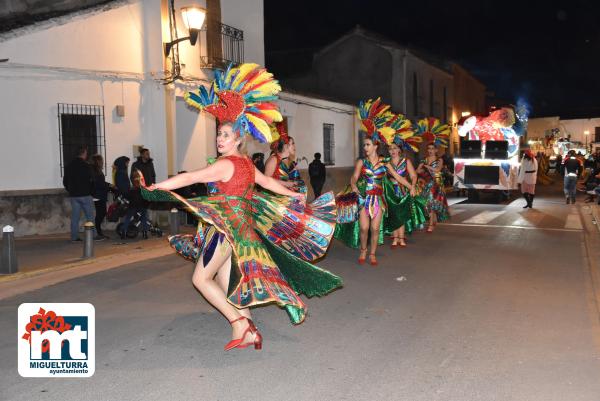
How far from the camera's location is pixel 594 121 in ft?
210

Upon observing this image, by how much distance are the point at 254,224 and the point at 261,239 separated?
14 cm

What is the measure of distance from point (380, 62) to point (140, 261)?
2500 cm

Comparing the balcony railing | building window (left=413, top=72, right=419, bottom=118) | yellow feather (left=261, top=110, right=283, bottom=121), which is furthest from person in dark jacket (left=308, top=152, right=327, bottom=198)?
building window (left=413, top=72, right=419, bottom=118)

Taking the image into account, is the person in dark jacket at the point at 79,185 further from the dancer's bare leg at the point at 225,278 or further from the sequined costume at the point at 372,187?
the dancer's bare leg at the point at 225,278

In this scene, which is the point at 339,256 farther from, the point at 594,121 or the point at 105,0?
the point at 594,121

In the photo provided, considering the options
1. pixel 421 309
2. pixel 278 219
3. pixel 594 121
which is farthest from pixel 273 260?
pixel 594 121

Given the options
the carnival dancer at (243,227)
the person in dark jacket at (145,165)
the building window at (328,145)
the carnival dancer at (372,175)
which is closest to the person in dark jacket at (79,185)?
the person in dark jacket at (145,165)

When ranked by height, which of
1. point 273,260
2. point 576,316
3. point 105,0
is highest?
point 105,0

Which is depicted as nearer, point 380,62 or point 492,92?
point 380,62

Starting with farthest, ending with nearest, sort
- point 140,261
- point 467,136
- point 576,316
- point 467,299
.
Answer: point 467,136 < point 140,261 < point 467,299 < point 576,316

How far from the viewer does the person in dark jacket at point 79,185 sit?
10.8m

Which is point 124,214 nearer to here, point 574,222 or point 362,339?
point 362,339

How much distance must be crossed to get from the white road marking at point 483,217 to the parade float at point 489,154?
13.7ft

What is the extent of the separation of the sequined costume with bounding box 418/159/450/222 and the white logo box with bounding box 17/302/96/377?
27.9ft
